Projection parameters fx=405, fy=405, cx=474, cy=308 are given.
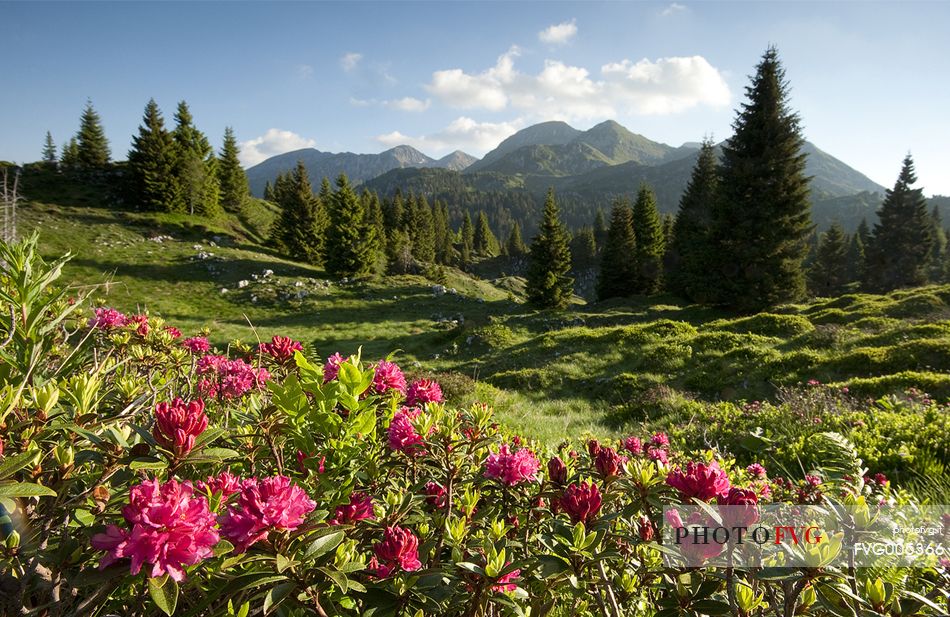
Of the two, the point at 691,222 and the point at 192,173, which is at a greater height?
the point at 192,173

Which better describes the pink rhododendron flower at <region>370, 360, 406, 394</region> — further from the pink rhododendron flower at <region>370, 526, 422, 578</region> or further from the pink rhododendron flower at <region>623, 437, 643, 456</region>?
the pink rhododendron flower at <region>623, 437, 643, 456</region>

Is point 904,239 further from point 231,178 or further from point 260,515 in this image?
point 231,178

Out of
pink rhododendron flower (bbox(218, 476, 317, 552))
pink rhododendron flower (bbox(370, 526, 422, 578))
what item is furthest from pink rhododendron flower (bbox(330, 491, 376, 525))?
pink rhododendron flower (bbox(218, 476, 317, 552))

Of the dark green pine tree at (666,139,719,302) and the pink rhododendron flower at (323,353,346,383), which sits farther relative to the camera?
the dark green pine tree at (666,139,719,302)

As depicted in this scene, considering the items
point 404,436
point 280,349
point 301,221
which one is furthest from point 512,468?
point 301,221

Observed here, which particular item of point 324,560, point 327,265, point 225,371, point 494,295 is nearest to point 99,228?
point 327,265

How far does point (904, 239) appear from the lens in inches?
1391

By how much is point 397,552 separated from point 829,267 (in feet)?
193

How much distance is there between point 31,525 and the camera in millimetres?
1319

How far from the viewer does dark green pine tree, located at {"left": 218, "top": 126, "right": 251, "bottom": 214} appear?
51562mm

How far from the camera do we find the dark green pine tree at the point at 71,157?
47131 mm

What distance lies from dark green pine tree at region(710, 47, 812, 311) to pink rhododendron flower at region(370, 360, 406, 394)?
2455 cm

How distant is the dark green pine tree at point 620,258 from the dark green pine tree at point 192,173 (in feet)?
138

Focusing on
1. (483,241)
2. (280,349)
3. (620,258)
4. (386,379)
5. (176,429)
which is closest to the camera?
(176,429)
